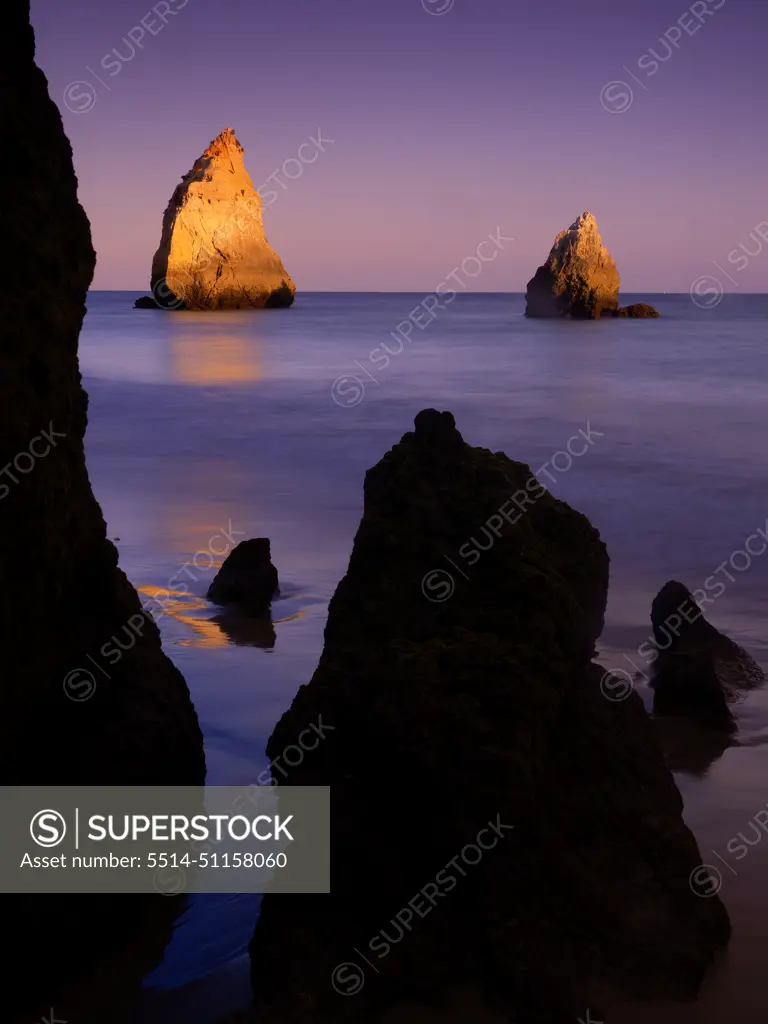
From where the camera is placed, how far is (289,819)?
356cm

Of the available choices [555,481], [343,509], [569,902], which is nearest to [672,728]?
[569,902]

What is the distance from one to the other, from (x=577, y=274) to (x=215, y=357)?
142 feet

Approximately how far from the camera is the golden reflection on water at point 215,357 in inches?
1161

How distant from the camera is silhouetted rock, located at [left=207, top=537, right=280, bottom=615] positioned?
6988 mm

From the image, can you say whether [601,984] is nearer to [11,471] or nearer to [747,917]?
[747,917]

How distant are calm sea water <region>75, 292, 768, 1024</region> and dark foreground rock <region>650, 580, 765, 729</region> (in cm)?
16
